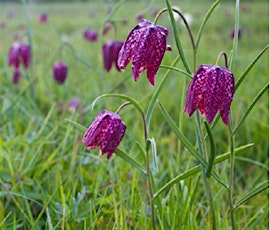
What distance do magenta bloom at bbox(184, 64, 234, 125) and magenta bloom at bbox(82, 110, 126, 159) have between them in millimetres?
157

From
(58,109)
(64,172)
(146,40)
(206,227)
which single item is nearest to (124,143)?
(64,172)

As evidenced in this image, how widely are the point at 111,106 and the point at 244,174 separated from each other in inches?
25.4

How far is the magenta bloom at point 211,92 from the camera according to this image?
31.5 inches

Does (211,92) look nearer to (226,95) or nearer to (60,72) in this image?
(226,95)

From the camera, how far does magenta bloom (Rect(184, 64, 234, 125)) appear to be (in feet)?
2.63

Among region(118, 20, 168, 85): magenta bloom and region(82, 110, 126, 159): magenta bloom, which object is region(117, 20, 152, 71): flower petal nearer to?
region(118, 20, 168, 85): magenta bloom

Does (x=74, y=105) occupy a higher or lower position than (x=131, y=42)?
lower

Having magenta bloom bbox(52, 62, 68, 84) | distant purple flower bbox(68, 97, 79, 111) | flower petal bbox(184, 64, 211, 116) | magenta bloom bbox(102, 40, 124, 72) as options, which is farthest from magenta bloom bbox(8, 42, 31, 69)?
flower petal bbox(184, 64, 211, 116)

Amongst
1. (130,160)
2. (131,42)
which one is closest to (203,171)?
(130,160)

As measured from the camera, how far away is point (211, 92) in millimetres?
801

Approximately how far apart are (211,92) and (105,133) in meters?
0.21

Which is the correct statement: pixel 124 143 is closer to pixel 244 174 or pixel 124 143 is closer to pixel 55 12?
pixel 244 174

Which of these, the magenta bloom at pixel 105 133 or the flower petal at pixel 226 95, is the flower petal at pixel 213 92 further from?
the magenta bloom at pixel 105 133

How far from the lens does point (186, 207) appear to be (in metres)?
1.02
